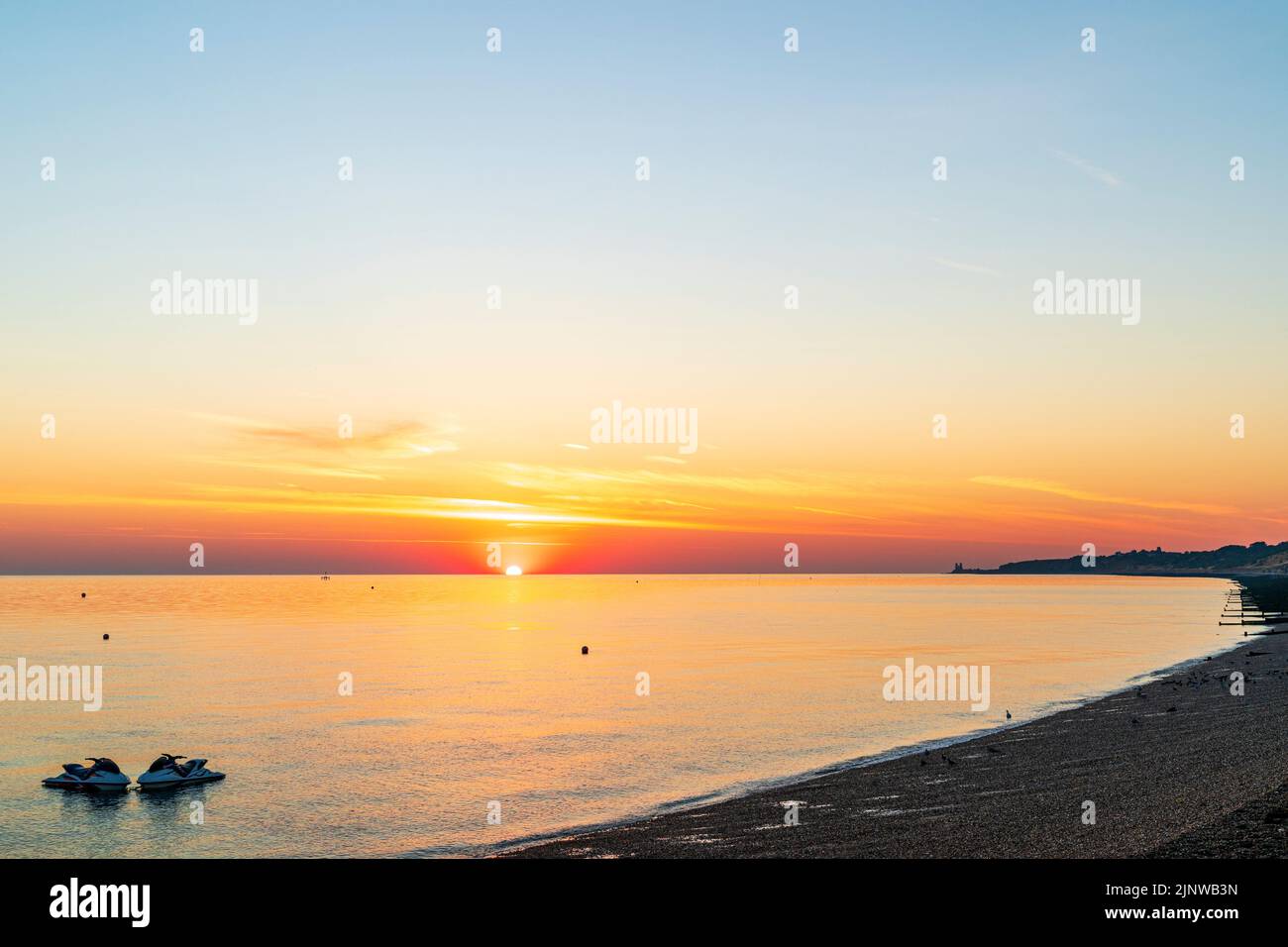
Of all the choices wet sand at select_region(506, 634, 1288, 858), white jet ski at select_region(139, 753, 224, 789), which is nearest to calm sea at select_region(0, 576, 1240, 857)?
white jet ski at select_region(139, 753, 224, 789)

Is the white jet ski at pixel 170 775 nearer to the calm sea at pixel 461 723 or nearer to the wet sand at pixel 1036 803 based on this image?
the calm sea at pixel 461 723

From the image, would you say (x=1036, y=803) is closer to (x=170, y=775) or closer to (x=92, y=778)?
(x=170, y=775)

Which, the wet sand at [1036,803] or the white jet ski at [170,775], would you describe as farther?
the white jet ski at [170,775]

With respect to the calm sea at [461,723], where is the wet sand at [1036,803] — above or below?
above

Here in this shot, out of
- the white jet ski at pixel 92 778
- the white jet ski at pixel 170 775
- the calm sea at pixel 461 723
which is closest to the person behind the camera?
the calm sea at pixel 461 723

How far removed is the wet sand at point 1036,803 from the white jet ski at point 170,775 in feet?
53.9

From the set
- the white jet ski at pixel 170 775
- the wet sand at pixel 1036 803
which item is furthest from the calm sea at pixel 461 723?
the wet sand at pixel 1036 803

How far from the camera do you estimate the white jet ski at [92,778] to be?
3331 centimetres

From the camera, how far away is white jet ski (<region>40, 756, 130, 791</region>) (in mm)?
33312

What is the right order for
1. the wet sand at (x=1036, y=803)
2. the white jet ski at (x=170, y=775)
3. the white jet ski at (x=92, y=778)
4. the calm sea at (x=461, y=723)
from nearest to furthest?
the wet sand at (x=1036, y=803)
the calm sea at (x=461, y=723)
the white jet ski at (x=92, y=778)
the white jet ski at (x=170, y=775)

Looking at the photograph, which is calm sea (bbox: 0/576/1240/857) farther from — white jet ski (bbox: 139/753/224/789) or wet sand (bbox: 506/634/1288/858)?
wet sand (bbox: 506/634/1288/858)

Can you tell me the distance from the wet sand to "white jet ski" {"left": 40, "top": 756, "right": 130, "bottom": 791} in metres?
18.0

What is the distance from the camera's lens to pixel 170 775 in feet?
111

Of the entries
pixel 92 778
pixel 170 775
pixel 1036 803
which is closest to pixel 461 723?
pixel 170 775
